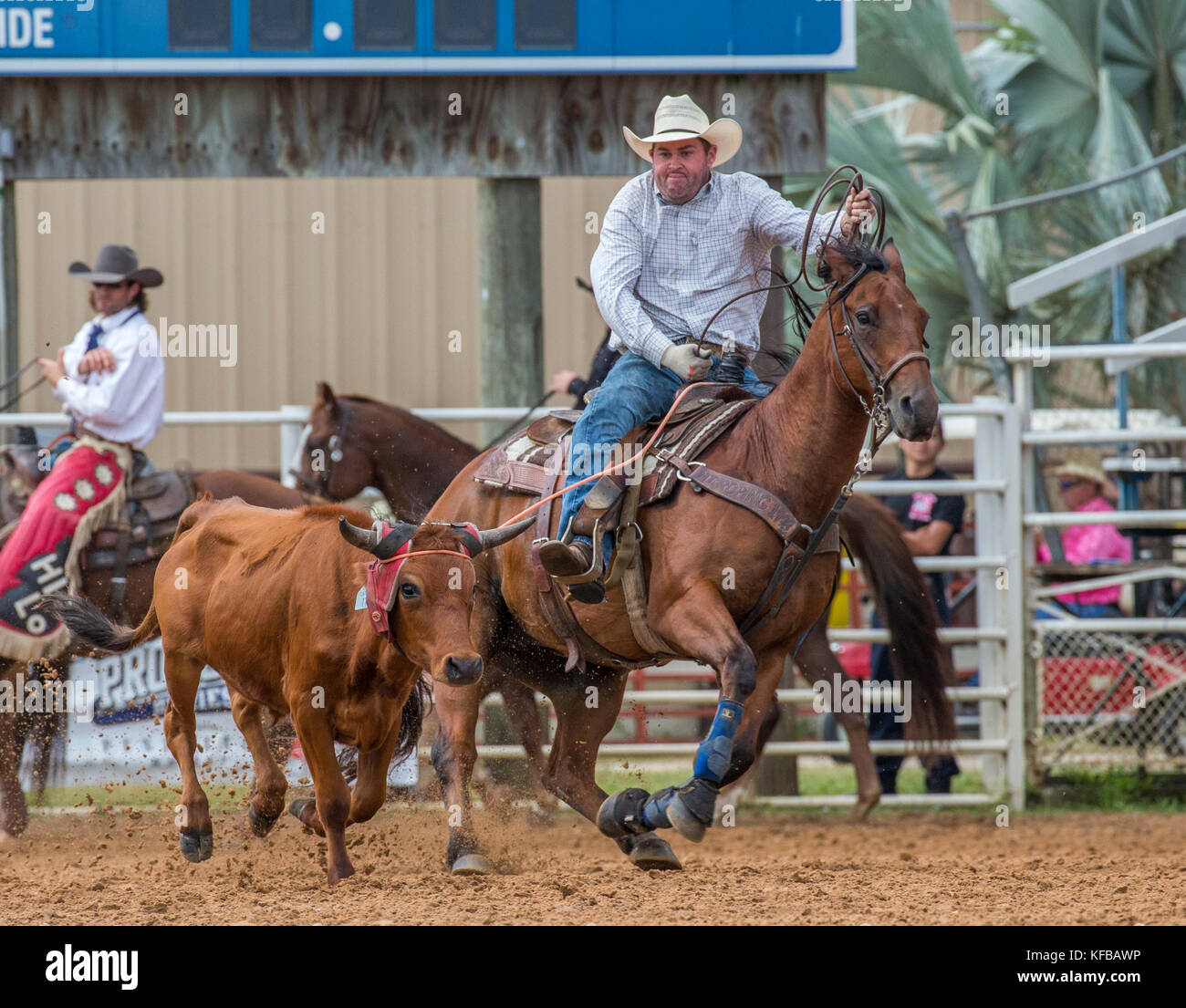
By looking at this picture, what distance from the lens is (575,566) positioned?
18.7ft

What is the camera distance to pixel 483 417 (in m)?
8.62

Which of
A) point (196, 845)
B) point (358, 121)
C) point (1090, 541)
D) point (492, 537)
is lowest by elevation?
point (196, 845)

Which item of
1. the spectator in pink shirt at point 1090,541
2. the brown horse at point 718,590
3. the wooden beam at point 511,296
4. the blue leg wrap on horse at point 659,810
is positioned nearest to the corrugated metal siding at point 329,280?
the spectator in pink shirt at point 1090,541

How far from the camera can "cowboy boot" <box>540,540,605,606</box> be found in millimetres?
5633

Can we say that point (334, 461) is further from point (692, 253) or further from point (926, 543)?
point (926, 543)

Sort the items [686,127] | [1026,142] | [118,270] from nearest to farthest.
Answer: [686,127], [118,270], [1026,142]

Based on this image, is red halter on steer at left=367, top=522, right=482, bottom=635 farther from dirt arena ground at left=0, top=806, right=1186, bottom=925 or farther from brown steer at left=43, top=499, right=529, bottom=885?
dirt arena ground at left=0, top=806, right=1186, bottom=925

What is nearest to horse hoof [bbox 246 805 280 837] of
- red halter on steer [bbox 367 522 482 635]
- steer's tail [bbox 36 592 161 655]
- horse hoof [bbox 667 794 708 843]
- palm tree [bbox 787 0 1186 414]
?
steer's tail [bbox 36 592 161 655]

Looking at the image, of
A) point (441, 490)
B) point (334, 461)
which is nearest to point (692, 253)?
point (441, 490)

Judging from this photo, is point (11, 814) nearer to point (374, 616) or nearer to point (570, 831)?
point (570, 831)

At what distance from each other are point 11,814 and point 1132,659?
6.00 meters

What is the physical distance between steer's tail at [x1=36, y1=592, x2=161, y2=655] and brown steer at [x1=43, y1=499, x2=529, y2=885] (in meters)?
0.19

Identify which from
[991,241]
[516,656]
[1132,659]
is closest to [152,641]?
[516,656]

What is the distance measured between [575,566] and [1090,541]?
595 cm
